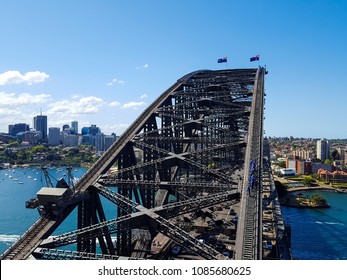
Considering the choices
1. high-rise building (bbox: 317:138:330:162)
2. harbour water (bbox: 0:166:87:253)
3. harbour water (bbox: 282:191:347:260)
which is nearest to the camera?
harbour water (bbox: 282:191:347:260)

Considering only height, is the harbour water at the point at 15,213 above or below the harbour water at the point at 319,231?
above

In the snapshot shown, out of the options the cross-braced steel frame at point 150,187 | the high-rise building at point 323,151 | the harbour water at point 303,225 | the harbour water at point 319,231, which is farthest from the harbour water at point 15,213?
the high-rise building at point 323,151

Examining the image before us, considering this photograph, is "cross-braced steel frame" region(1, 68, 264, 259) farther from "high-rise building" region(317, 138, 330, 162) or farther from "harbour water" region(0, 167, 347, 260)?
"high-rise building" region(317, 138, 330, 162)

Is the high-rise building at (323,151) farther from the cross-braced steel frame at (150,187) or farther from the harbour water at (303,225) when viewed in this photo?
the cross-braced steel frame at (150,187)

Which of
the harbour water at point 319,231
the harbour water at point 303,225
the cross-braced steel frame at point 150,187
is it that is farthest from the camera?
the harbour water at point 303,225

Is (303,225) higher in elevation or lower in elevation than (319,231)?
lower

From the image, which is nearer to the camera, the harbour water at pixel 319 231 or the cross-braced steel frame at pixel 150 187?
the cross-braced steel frame at pixel 150 187

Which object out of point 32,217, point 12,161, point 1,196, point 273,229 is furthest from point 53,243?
point 12,161

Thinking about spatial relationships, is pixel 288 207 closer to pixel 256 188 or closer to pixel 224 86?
pixel 224 86

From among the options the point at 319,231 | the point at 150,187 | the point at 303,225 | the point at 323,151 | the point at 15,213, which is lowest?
the point at 303,225

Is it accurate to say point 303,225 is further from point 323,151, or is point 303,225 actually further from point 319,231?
point 323,151

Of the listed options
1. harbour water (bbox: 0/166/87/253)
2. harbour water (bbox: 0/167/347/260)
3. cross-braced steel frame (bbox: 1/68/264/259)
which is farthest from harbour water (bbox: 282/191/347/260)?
harbour water (bbox: 0/166/87/253)

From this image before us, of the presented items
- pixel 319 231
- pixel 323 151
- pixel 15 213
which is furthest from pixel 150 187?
pixel 323 151
